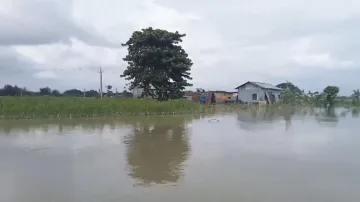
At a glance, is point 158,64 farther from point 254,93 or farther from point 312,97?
point 312,97

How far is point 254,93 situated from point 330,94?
9.13 meters

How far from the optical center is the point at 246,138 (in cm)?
1133

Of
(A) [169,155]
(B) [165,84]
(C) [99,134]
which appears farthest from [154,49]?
(A) [169,155]

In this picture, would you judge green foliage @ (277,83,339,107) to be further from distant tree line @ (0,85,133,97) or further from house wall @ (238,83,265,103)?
distant tree line @ (0,85,133,97)

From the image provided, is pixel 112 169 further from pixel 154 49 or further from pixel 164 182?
pixel 154 49

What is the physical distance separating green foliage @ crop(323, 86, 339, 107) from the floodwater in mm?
32929

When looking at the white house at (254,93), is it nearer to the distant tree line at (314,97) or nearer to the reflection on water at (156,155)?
the distant tree line at (314,97)

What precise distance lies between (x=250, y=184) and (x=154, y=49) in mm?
20502

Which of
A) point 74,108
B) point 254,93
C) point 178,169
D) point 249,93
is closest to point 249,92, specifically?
point 249,93

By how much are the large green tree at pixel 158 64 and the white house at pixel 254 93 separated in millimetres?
16864

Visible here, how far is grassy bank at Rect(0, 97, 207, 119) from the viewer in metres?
18.4

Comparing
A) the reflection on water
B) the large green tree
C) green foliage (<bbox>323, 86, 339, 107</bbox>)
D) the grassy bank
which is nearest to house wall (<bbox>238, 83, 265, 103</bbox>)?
green foliage (<bbox>323, 86, 339, 107</bbox>)

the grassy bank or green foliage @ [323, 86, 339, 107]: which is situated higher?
green foliage @ [323, 86, 339, 107]

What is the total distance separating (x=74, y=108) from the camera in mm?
19500
